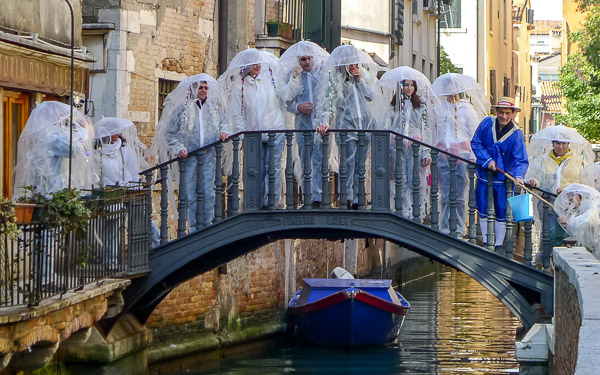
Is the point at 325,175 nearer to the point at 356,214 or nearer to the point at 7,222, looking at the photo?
the point at 356,214

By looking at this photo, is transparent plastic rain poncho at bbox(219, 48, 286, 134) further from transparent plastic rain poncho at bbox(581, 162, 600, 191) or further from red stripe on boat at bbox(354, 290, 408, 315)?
red stripe on boat at bbox(354, 290, 408, 315)

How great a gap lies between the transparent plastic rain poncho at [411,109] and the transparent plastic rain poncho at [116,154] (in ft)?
8.98

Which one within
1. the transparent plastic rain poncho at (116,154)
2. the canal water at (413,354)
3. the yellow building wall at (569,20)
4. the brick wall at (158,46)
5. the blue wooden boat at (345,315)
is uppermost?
the yellow building wall at (569,20)

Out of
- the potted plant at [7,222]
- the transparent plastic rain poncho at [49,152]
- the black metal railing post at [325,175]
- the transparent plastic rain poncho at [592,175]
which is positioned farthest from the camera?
the black metal railing post at [325,175]

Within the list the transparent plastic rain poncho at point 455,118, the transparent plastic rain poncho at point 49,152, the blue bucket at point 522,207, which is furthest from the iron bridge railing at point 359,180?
the transparent plastic rain poncho at point 49,152

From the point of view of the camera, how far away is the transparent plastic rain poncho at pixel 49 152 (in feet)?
41.2

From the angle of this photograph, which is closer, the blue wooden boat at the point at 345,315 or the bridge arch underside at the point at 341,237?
the bridge arch underside at the point at 341,237

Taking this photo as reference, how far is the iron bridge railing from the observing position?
1320 centimetres

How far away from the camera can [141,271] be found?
44.8 ft

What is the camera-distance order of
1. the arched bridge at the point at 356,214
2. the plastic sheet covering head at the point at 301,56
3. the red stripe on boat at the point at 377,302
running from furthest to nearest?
1. the red stripe on boat at the point at 377,302
2. the plastic sheet covering head at the point at 301,56
3. the arched bridge at the point at 356,214

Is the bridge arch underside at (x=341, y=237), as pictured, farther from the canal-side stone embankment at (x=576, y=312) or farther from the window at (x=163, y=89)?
the window at (x=163, y=89)

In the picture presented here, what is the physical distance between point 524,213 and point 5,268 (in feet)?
17.2

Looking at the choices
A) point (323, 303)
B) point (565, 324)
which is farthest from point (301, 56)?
point (323, 303)

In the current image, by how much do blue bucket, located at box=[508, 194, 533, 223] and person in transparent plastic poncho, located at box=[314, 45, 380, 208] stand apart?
1657mm
